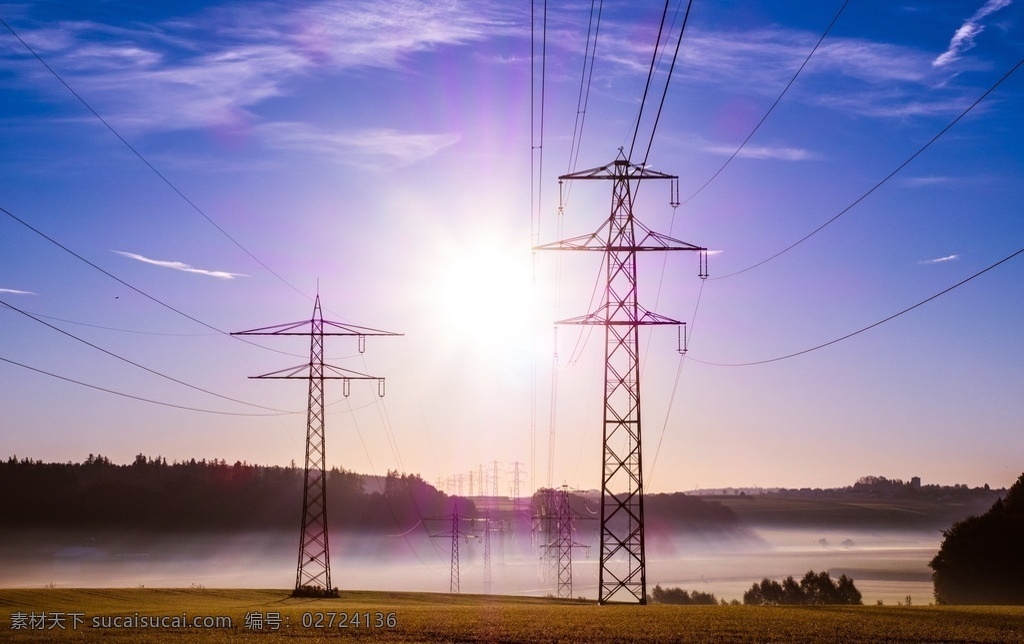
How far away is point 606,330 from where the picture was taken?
190 ft

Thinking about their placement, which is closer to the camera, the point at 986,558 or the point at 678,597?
the point at 986,558

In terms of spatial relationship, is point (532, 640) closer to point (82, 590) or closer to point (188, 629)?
point (188, 629)

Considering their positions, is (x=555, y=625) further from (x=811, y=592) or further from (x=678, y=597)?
(x=678, y=597)

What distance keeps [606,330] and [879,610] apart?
21644mm

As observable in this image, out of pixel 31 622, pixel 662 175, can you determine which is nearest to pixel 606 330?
pixel 662 175

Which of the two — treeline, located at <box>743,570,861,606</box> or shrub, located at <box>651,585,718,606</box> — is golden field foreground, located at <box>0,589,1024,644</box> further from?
shrub, located at <box>651,585,718,606</box>

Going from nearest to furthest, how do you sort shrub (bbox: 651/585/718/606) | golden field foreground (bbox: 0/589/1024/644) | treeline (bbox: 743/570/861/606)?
golden field foreground (bbox: 0/589/1024/644) < treeline (bbox: 743/570/861/606) < shrub (bbox: 651/585/718/606)

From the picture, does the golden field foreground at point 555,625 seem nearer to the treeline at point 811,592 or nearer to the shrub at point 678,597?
the treeline at point 811,592

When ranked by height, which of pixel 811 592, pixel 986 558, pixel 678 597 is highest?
pixel 986 558

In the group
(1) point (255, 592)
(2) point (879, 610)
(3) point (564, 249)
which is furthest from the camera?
(1) point (255, 592)

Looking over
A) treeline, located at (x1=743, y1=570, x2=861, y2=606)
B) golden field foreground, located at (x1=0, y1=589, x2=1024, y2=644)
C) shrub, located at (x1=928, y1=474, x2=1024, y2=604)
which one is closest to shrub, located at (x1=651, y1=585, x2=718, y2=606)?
treeline, located at (x1=743, y1=570, x2=861, y2=606)

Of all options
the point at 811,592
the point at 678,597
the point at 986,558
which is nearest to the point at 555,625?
the point at 986,558

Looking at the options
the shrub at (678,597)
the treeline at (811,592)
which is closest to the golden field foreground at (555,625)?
the treeline at (811,592)

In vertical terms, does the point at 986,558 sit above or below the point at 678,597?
above
